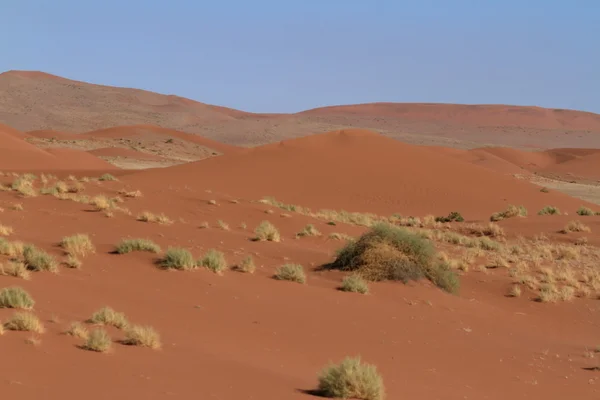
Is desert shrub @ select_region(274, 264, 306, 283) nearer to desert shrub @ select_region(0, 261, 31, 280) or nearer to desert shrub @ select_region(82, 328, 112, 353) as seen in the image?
desert shrub @ select_region(0, 261, 31, 280)

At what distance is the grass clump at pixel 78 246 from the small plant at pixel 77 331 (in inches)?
229

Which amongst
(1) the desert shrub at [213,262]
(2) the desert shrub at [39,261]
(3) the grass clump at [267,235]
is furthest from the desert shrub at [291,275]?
(3) the grass clump at [267,235]

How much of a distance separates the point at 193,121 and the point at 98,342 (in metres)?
140

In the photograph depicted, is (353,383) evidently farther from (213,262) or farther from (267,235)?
(267,235)

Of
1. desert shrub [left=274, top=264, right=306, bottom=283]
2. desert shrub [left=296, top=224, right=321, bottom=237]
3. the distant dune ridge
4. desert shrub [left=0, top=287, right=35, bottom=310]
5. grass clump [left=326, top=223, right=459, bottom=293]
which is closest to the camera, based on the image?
desert shrub [left=0, top=287, right=35, bottom=310]

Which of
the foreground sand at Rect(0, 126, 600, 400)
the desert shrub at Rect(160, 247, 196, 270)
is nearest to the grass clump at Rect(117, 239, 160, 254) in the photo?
the foreground sand at Rect(0, 126, 600, 400)

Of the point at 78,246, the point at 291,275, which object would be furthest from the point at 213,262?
the point at 78,246

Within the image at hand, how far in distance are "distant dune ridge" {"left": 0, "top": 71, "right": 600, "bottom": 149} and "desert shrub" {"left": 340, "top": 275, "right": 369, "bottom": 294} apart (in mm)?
102405

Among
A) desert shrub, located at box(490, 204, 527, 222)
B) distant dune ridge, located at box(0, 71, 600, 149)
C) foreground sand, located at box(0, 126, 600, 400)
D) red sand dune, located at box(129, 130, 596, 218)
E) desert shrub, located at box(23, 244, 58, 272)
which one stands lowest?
foreground sand, located at box(0, 126, 600, 400)

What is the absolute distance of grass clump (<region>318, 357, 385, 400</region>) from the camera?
8188 millimetres

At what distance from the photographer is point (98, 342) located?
8.72 meters

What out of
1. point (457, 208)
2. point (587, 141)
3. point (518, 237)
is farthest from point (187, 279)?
point (587, 141)

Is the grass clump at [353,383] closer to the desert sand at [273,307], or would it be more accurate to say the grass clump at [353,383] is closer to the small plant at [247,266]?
the desert sand at [273,307]

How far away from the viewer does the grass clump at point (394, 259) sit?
16.7m
